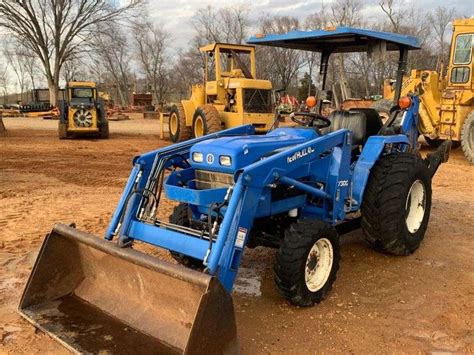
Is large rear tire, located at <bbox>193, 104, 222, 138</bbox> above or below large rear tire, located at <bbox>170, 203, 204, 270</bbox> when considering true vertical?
above

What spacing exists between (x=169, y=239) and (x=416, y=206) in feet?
10.3

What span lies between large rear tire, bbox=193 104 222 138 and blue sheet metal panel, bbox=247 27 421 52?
7.87 meters

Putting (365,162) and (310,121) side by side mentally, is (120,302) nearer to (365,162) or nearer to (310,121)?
(365,162)

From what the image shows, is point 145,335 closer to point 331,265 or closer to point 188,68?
point 331,265

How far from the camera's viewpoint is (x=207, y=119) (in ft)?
46.0

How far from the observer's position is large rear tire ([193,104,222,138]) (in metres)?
13.9

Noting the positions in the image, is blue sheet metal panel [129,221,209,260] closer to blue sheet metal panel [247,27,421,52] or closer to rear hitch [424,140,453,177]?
blue sheet metal panel [247,27,421,52]

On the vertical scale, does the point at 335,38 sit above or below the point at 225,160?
above

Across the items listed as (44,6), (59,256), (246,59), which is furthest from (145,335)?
(44,6)

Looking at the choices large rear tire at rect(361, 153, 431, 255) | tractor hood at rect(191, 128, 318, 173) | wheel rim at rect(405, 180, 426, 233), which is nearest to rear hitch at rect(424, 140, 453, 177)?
wheel rim at rect(405, 180, 426, 233)

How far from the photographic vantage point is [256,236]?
456 cm

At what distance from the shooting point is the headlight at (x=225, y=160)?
4109mm

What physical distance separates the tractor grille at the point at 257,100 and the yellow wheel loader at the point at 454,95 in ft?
11.0

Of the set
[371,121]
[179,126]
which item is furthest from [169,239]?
[179,126]
